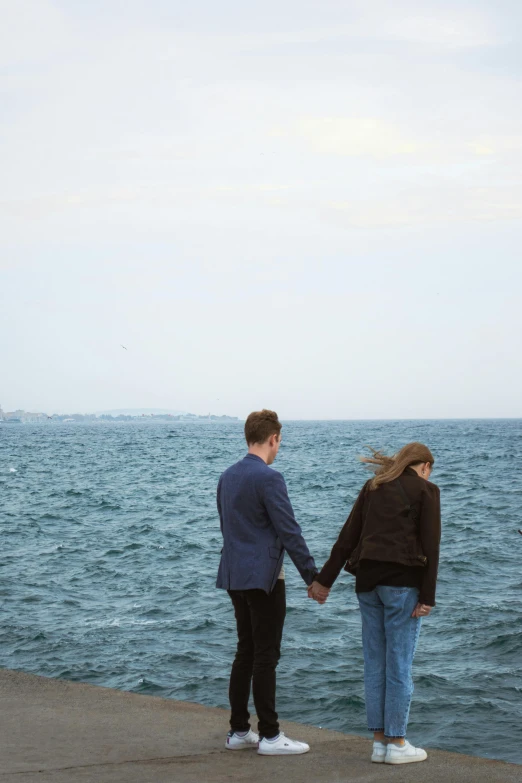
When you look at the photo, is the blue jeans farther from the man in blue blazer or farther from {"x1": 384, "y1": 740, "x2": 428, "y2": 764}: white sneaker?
the man in blue blazer

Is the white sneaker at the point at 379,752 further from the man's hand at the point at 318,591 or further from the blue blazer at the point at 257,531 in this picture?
the blue blazer at the point at 257,531

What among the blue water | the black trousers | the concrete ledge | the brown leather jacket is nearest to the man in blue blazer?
the black trousers

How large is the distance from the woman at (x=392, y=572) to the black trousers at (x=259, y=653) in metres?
0.25

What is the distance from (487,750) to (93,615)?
6333 millimetres

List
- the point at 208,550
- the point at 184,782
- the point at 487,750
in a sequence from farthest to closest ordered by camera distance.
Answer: the point at 208,550
the point at 487,750
the point at 184,782

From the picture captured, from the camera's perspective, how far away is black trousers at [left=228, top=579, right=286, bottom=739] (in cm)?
459

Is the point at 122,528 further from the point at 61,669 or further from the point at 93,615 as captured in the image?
the point at 61,669

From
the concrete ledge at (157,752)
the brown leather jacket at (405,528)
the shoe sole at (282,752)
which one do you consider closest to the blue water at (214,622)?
the concrete ledge at (157,752)

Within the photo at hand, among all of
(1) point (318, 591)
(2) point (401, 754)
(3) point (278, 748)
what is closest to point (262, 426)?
(1) point (318, 591)

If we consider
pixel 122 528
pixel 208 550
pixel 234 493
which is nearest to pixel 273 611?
pixel 234 493

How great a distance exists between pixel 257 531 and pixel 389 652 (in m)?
0.92

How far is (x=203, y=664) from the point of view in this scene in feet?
31.7

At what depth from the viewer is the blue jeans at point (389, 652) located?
4449mm

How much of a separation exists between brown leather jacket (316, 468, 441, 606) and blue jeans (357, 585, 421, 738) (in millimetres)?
144
